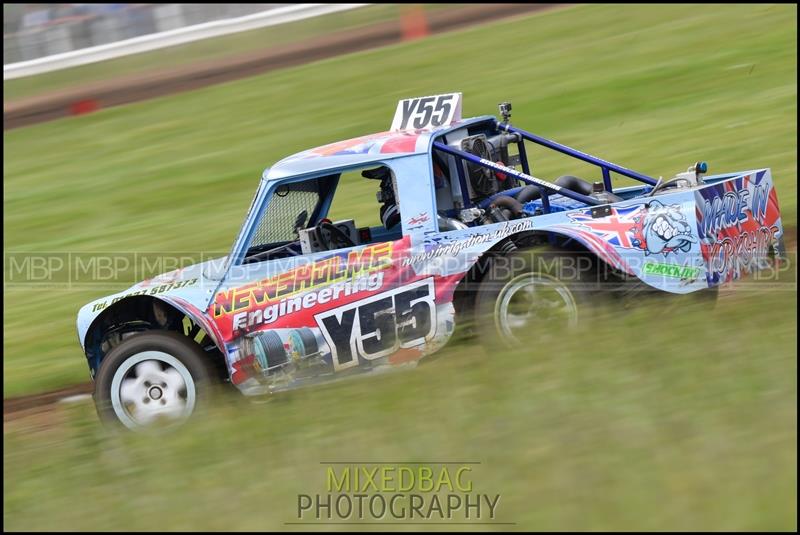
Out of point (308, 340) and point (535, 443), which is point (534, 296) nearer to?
point (308, 340)

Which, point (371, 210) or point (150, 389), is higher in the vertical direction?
point (371, 210)

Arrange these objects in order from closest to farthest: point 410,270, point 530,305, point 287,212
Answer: point 530,305 < point 410,270 < point 287,212

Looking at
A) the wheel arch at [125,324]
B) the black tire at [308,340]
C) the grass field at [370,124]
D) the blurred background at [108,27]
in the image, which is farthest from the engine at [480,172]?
the blurred background at [108,27]

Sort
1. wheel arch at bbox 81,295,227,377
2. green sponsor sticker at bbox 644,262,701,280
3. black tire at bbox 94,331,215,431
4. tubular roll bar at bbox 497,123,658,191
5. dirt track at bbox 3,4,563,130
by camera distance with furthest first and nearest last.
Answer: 1. dirt track at bbox 3,4,563,130
2. tubular roll bar at bbox 497,123,658,191
3. wheel arch at bbox 81,295,227,377
4. black tire at bbox 94,331,215,431
5. green sponsor sticker at bbox 644,262,701,280

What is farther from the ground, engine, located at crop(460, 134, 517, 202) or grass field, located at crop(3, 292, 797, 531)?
engine, located at crop(460, 134, 517, 202)

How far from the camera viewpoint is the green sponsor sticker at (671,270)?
18.7 feet

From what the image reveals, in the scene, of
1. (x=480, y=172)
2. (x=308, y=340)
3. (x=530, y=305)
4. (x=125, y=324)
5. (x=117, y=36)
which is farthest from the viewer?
(x=117, y=36)

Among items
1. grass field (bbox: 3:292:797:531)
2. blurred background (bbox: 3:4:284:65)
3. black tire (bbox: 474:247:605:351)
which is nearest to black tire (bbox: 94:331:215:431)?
grass field (bbox: 3:292:797:531)

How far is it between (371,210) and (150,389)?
199 inches

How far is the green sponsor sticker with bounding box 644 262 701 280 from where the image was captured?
570 centimetres

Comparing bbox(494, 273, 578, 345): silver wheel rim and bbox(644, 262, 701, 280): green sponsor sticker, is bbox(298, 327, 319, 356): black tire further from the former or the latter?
bbox(644, 262, 701, 280): green sponsor sticker

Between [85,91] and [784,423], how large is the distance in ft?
65.1

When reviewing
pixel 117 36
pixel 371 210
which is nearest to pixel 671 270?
pixel 371 210

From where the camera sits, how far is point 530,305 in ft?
19.3
